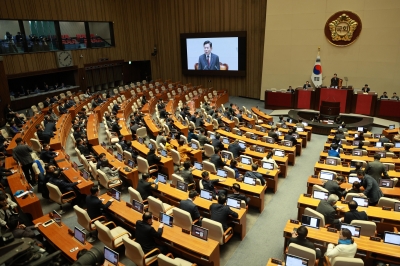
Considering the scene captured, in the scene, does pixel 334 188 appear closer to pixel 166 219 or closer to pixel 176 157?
pixel 166 219

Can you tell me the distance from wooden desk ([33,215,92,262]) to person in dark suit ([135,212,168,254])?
0.94 meters

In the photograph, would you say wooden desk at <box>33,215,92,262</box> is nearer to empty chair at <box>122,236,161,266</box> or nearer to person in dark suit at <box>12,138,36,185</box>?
empty chair at <box>122,236,161,266</box>

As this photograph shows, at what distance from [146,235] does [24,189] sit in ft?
13.2

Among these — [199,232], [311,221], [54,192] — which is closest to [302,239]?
[311,221]

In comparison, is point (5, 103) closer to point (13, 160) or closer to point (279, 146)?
point (13, 160)

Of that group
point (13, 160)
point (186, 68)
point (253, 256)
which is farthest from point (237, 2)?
point (253, 256)

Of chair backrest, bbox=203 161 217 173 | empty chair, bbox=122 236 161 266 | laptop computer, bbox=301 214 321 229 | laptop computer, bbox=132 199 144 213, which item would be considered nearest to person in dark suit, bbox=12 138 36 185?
laptop computer, bbox=132 199 144 213

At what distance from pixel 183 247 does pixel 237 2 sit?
1937 centimetres

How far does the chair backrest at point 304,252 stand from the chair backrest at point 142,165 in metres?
5.12

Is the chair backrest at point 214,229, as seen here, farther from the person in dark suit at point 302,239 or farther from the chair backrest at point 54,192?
the chair backrest at point 54,192

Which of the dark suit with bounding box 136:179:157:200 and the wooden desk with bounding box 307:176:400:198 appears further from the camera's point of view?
the dark suit with bounding box 136:179:157:200

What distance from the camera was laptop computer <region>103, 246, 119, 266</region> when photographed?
5117 mm

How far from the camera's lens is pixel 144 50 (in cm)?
2595

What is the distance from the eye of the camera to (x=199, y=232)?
5.75 metres
